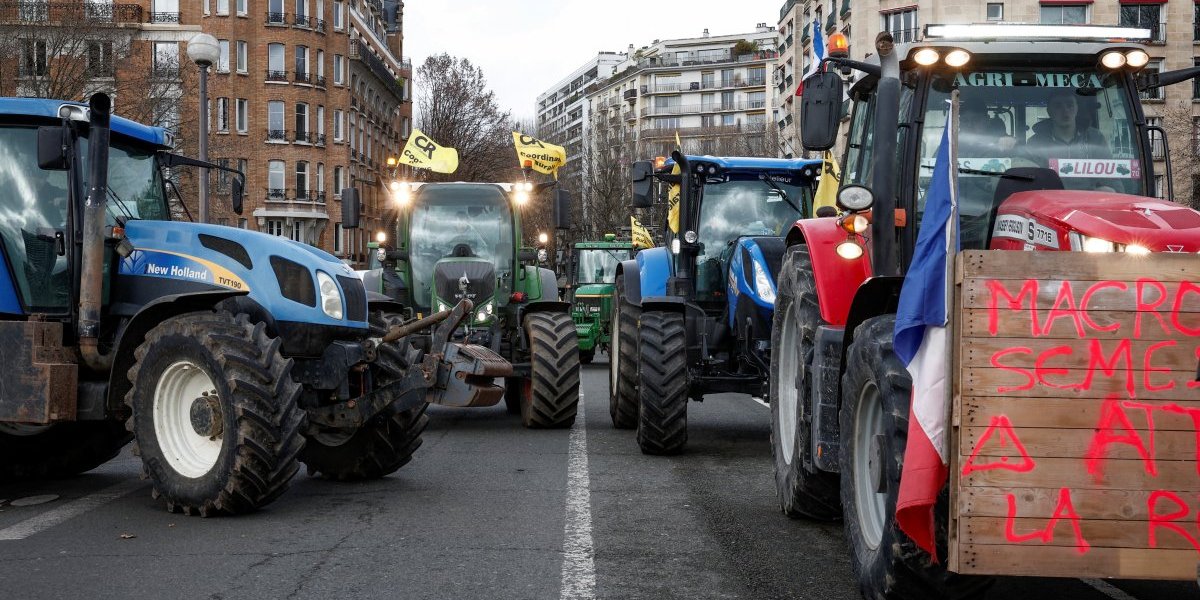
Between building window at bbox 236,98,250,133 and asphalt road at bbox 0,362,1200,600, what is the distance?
5907 centimetres

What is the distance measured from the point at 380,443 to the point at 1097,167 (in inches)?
199

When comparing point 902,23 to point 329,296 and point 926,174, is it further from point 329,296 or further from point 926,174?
point 926,174

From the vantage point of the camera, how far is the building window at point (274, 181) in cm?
6694

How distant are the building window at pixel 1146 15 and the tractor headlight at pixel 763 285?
52.5 metres

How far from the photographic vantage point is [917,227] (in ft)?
20.5

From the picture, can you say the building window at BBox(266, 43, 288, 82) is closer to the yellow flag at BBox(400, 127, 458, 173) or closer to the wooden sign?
the yellow flag at BBox(400, 127, 458, 173)

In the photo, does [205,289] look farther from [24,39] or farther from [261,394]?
[24,39]

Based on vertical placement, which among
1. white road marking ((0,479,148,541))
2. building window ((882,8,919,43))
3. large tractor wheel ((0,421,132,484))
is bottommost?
white road marking ((0,479,148,541))

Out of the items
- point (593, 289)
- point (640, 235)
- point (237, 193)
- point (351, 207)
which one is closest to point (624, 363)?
point (237, 193)

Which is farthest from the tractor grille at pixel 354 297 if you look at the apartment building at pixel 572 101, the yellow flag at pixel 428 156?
the apartment building at pixel 572 101

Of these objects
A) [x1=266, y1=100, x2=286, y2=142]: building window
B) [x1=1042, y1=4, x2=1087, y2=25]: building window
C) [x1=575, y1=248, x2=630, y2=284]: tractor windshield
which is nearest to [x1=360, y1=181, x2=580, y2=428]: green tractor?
[x1=575, y1=248, x2=630, y2=284]: tractor windshield

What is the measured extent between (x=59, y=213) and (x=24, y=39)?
27466 millimetres

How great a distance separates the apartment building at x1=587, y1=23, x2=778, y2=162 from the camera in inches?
5221

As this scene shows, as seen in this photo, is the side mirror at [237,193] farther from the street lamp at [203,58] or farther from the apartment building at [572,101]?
the apartment building at [572,101]
